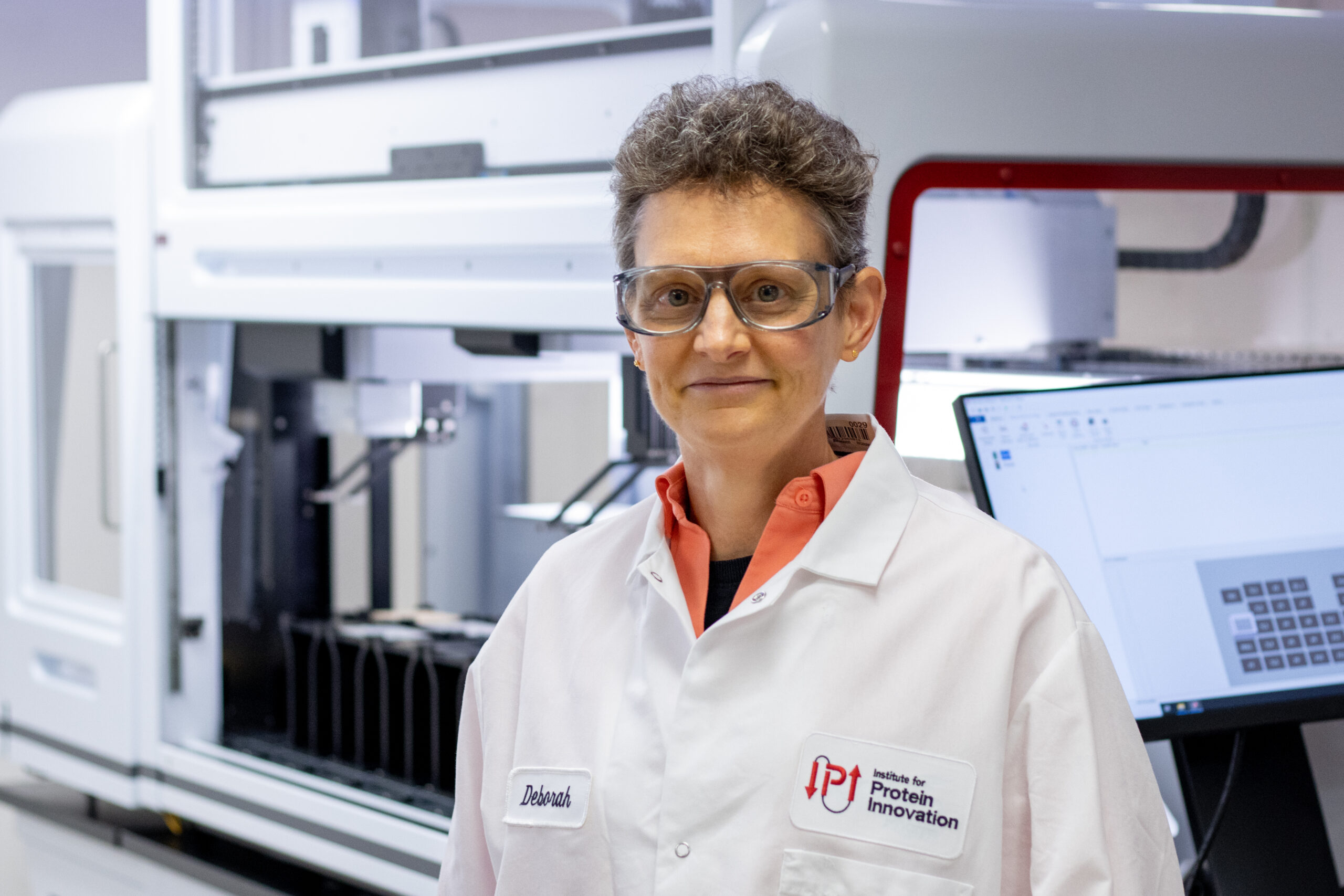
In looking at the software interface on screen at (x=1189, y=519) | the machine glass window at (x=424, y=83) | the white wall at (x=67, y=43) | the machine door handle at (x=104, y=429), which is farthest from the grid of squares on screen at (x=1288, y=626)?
the white wall at (x=67, y=43)

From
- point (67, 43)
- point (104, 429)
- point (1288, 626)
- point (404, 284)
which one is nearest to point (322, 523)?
point (104, 429)

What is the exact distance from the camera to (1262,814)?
4.62ft

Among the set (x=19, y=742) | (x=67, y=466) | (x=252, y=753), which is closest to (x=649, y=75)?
(x=252, y=753)

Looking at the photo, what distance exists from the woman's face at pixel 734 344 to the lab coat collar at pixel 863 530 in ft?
0.24

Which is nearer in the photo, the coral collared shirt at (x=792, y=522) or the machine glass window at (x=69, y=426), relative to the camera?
the coral collared shirt at (x=792, y=522)

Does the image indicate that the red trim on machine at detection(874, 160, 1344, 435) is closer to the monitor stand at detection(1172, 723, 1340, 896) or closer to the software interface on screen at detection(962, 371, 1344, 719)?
the software interface on screen at detection(962, 371, 1344, 719)

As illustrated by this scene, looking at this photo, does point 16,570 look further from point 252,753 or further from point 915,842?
point 915,842

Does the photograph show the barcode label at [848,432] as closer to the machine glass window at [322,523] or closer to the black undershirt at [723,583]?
the black undershirt at [723,583]

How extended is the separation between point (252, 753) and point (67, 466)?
84 centimetres

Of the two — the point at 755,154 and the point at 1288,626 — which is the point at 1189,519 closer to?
the point at 1288,626

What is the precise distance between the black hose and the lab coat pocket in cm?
164

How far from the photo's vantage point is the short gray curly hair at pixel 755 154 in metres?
1.00

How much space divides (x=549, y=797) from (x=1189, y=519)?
75 cm

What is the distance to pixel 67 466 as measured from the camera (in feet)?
9.23
